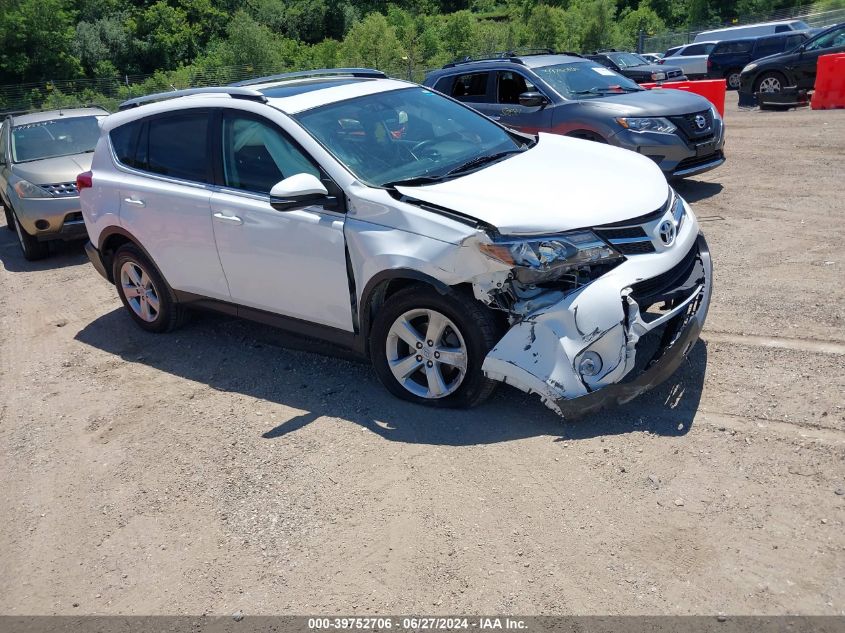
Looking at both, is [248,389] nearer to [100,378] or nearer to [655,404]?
[100,378]

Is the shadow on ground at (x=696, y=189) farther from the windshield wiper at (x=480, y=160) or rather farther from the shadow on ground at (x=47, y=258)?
the shadow on ground at (x=47, y=258)

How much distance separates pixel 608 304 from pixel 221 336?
365cm

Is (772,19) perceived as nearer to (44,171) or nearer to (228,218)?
(44,171)

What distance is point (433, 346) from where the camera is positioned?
451 cm

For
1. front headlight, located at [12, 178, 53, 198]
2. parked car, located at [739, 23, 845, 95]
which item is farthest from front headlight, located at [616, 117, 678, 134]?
parked car, located at [739, 23, 845, 95]

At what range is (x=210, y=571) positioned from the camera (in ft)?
11.8

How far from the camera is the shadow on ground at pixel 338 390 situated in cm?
432

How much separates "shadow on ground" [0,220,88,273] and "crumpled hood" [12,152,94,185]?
102 cm

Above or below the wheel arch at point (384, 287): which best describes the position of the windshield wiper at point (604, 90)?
above

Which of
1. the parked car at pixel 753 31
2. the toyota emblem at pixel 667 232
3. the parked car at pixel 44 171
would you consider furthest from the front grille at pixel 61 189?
the parked car at pixel 753 31

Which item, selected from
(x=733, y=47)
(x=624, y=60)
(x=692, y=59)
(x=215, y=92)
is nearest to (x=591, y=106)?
(x=215, y=92)

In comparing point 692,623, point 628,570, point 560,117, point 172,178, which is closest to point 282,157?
point 172,178

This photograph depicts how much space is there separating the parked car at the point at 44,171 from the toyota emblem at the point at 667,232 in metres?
7.87

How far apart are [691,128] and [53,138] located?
844 cm
